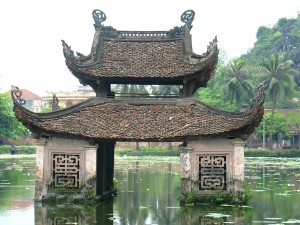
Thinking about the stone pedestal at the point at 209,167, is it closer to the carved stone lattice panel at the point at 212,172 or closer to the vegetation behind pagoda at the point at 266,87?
the carved stone lattice panel at the point at 212,172

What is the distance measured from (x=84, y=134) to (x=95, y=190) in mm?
2308

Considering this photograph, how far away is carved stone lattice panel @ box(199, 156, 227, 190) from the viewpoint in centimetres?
2194

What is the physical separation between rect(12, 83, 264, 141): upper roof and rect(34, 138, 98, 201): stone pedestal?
0.52m

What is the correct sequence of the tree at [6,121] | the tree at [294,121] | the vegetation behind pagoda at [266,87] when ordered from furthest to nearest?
1. the tree at [294,121]
2. the tree at [6,121]
3. the vegetation behind pagoda at [266,87]

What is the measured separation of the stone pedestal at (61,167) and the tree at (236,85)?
52947 mm

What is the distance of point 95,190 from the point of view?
72.4ft

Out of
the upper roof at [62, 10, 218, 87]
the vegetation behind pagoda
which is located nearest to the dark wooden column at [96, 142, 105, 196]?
the upper roof at [62, 10, 218, 87]

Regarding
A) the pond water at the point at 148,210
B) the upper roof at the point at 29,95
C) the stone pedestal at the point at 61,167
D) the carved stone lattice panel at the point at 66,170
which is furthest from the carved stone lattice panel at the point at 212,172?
the upper roof at the point at 29,95

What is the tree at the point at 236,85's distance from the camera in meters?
73.6

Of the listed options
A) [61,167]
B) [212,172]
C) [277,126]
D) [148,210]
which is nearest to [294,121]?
[277,126]

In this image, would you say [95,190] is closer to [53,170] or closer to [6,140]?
[53,170]

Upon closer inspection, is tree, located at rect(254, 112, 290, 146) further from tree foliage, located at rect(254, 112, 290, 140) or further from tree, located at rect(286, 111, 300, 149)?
tree, located at rect(286, 111, 300, 149)

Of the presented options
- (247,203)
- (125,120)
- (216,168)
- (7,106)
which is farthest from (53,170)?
(7,106)

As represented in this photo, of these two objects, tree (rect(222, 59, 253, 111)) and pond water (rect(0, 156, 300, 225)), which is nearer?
pond water (rect(0, 156, 300, 225))
